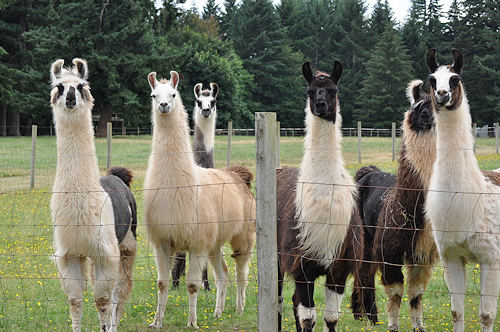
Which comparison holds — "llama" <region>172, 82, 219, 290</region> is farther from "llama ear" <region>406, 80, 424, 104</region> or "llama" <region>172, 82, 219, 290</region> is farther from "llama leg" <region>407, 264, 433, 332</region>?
"llama leg" <region>407, 264, 433, 332</region>

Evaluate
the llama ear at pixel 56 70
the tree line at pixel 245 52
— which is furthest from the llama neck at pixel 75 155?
the tree line at pixel 245 52

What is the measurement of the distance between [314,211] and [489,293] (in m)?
1.43

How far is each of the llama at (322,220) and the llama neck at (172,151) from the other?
1.52 m

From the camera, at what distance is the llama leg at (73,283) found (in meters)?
4.71

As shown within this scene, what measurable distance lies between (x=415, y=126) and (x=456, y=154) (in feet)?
3.74

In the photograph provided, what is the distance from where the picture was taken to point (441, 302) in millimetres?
6492

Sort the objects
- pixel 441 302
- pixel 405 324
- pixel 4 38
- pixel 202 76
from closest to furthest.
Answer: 1. pixel 405 324
2. pixel 441 302
3. pixel 4 38
4. pixel 202 76

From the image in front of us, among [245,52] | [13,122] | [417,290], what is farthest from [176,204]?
[245,52]

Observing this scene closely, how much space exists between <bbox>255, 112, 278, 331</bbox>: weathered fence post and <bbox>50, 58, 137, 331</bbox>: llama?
1.70 meters

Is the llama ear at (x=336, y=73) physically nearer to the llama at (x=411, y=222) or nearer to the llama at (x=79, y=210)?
the llama at (x=411, y=222)

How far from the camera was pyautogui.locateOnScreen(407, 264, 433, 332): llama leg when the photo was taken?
533 centimetres

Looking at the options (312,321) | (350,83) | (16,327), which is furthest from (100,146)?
(350,83)

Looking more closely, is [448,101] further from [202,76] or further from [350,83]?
[350,83]

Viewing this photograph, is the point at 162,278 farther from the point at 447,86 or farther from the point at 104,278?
the point at 447,86
